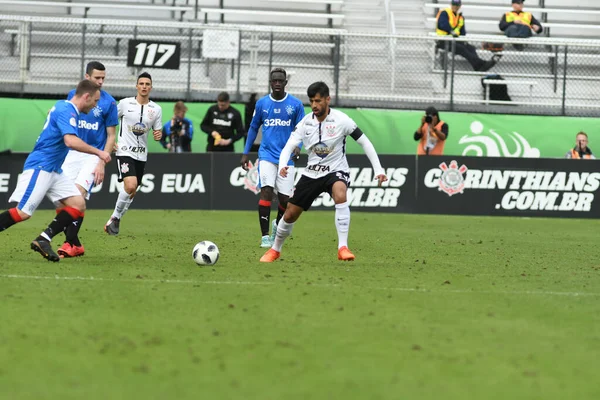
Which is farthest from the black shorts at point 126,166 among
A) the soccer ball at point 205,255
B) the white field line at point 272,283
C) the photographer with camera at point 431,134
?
the photographer with camera at point 431,134

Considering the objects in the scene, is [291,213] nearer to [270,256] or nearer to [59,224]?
[270,256]

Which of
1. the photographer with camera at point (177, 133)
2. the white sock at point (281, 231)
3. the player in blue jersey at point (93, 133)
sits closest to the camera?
the white sock at point (281, 231)

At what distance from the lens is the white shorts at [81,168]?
12.5m

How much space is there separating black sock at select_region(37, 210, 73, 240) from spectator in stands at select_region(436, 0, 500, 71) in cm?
1401

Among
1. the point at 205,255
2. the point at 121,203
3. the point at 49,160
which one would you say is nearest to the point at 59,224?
the point at 49,160

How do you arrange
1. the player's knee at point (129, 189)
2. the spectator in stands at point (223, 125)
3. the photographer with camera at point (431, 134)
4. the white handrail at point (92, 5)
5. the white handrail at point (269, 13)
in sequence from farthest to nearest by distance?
the white handrail at point (269, 13)
the white handrail at point (92, 5)
the photographer with camera at point (431, 134)
the spectator in stands at point (223, 125)
the player's knee at point (129, 189)

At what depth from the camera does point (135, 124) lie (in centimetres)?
1452

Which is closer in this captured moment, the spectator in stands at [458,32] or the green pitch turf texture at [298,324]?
the green pitch turf texture at [298,324]

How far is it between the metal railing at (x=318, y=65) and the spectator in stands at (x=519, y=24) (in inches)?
27.5

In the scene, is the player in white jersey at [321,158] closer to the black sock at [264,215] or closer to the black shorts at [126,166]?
the black sock at [264,215]

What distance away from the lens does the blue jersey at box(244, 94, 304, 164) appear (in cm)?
1359

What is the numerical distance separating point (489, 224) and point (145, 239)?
7.51 metres

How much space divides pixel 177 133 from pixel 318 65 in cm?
383

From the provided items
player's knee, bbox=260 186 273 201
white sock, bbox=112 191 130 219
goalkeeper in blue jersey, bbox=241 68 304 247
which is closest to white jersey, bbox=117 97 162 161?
white sock, bbox=112 191 130 219
